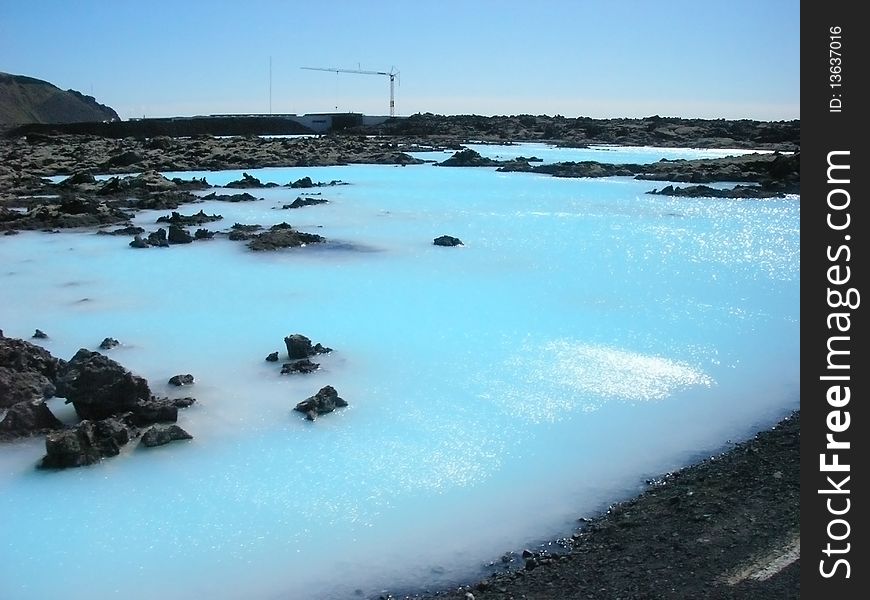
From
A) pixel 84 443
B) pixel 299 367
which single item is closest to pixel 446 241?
pixel 299 367

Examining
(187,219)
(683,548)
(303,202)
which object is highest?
(303,202)

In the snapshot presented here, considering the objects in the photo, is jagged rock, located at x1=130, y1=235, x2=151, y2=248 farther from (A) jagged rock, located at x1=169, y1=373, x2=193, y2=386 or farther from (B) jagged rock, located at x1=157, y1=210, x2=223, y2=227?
(A) jagged rock, located at x1=169, y1=373, x2=193, y2=386

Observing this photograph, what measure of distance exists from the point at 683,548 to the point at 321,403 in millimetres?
2772

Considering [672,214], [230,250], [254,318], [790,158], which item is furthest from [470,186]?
[254,318]

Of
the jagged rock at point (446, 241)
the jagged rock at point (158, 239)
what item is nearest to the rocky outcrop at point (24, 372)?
the jagged rock at point (158, 239)

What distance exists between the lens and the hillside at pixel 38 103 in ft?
301

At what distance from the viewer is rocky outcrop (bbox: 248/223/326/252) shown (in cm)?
1216

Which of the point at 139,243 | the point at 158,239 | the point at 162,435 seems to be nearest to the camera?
the point at 162,435

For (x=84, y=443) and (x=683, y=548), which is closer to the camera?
(x=683, y=548)

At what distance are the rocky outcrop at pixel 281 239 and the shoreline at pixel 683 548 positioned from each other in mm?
8725

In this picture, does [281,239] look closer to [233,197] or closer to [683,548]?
[233,197]

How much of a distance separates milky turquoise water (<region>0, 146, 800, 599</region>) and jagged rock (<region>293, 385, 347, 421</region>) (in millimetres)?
83

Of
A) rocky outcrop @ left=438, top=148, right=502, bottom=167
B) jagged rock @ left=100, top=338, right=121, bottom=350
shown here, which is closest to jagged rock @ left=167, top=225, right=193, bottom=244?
jagged rock @ left=100, top=338, right=121, bottom=350

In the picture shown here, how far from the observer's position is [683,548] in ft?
12.3
